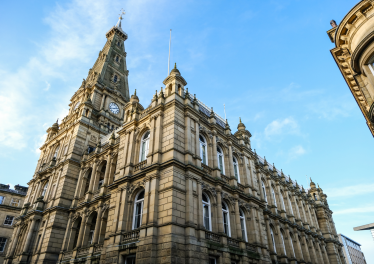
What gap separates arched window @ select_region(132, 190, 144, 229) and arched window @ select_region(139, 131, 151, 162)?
3.18m

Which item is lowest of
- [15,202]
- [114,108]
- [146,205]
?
[146,205]

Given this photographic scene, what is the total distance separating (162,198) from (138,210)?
3.22m

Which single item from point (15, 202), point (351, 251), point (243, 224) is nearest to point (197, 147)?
point (243, 224)

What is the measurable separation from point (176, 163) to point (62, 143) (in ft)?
79.6

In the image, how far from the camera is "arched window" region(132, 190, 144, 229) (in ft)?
65.0

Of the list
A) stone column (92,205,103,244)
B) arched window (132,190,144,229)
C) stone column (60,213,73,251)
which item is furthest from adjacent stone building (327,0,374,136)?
stone column (60,213,73,251)

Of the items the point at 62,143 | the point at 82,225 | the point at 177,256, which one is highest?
the point at 62,143

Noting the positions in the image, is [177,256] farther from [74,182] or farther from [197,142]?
[74,182]

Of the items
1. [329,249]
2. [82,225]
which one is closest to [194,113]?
[82,225]

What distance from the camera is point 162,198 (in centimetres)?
1830

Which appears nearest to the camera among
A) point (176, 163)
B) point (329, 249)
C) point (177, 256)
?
point (177, 256)

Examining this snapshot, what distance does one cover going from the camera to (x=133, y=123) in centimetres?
2459

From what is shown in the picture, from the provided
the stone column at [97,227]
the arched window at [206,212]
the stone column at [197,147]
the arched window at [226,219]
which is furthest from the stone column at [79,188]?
the arched window at [226,219]

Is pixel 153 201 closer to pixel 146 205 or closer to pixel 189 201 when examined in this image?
pixel 146 205
